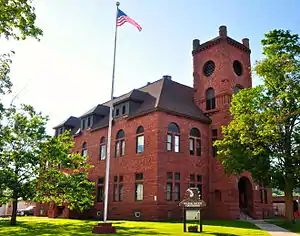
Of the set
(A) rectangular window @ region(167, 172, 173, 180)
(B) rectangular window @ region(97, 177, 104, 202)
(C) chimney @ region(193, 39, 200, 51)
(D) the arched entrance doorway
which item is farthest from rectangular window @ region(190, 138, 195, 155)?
(C) chimney @ region(193, 39, 200, 51)

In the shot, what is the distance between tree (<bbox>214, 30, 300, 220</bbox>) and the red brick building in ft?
22.1

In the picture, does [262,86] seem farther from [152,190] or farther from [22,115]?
[22,115]

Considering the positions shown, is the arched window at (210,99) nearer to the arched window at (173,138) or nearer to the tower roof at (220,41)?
the tower roof at (220,41)

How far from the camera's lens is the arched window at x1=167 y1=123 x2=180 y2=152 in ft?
97.8

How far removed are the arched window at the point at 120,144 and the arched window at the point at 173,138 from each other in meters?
5.50

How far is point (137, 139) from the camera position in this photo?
103 ft

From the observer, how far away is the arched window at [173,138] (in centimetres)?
2980

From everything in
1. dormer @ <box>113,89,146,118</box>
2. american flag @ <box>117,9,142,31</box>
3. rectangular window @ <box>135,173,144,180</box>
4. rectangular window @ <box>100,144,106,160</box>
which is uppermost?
american flag @ <box>117,9,142,31</box>

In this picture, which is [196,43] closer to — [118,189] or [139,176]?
[139,176]

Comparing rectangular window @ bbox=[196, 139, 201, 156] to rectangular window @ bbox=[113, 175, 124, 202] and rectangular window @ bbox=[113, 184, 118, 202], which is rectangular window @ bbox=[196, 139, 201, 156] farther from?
rectangular window @ bbox=[113, 184, 118, 202]

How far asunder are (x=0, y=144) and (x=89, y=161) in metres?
Answer: 15.0

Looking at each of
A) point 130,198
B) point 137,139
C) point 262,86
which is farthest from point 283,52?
point 130,198

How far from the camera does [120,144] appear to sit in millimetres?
33438

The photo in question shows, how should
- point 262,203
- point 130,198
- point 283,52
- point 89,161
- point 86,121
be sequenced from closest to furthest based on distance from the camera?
1. point 283,52
2. point 130,198
3. point 262,203
4. point 89,161
5. point 86,121
